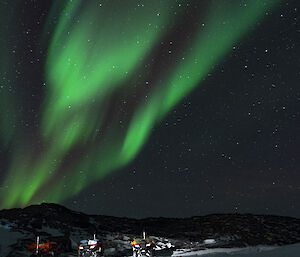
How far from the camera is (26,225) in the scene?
179 m

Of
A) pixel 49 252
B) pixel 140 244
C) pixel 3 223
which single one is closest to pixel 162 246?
pixel 3 223

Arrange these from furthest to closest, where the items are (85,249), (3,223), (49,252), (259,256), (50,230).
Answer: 1. (50,230)
2. (3,223)
3. (49,252)
4. (85,249)
5. (259,256)

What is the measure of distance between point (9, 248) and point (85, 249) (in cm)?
8489

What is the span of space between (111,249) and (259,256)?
4179 inches

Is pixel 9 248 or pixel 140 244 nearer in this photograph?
Answer: pixel 140 244

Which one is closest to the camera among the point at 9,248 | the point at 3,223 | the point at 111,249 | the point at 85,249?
the point at 85,249

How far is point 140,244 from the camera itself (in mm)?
36781

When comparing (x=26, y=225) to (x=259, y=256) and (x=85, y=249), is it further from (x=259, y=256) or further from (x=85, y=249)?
(x=259, y=256)

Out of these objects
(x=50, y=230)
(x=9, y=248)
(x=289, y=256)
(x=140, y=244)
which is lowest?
(x=289, y=256)

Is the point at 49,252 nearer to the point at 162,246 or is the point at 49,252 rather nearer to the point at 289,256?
the point at 289,256

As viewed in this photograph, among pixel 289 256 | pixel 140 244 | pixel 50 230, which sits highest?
pixel 50 230

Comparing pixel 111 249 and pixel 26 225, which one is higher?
pixel 26 225

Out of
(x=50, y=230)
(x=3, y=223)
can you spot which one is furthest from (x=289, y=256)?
(x=50, y=230)

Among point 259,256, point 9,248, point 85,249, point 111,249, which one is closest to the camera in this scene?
point 259,256
